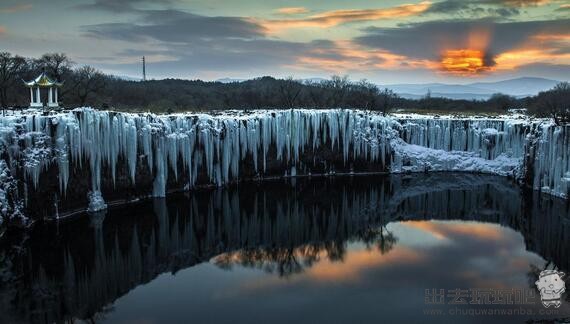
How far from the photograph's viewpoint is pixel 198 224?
21953 mm

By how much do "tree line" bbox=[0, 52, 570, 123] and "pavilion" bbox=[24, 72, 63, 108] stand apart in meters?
11.0

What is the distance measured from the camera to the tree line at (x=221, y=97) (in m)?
44.0

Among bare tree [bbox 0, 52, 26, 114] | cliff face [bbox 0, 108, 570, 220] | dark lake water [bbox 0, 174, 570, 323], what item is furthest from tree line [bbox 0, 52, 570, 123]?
dark lake water [bbox 0, 174, 570, 323]

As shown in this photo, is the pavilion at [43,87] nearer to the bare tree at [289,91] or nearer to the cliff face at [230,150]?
the cliff face at [230,150]

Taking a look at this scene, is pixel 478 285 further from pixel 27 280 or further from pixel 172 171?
pixel 172 171

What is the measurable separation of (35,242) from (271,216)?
10191mm

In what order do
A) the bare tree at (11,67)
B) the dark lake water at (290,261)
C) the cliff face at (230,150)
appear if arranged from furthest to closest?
1. the bare tree at (11,67)
2. the cliff face at (230,150)
3. the dark lake water at (290,261)

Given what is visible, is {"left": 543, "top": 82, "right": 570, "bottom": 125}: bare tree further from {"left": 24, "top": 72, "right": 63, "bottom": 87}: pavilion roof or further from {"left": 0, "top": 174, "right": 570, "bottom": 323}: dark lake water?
{"left": 24, "top": 72, "right": 63, "bottom": 87}: pavilion roof

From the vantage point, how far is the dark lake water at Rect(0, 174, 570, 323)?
43.1 feet

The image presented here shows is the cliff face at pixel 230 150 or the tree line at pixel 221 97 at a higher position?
the tree line at pixel 221 97

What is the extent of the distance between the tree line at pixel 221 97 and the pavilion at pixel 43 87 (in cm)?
1101

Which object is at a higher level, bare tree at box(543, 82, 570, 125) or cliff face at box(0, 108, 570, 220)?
bare tree at box(543, 82, 570, 125)

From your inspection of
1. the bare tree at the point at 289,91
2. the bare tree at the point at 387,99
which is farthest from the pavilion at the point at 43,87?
the bare tree at the point at 387,99

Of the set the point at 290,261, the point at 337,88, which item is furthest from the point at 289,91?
the point at 290,261
